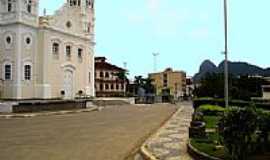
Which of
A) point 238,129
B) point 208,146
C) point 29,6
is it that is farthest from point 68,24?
point 238,129

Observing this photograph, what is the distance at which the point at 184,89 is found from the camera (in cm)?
13275

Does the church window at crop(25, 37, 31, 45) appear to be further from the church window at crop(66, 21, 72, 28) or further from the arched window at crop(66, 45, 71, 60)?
the church window at crop(66, 21, 72, 28)

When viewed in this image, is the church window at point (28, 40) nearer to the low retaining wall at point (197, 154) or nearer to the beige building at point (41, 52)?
the beige building at point (41, 52)

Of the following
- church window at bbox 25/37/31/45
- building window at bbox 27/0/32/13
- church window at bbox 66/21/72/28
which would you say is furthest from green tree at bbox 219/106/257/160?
church window at bbox 66/21/72/28

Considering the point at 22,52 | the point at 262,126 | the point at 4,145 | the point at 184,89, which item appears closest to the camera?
the point at 262,126

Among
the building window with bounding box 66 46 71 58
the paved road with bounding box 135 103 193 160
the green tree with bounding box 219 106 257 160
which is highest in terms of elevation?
the building window with bounding box 66 46 71 58

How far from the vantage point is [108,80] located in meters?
91.2

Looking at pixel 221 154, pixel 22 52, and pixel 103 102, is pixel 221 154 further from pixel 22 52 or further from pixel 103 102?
pixel 103 102

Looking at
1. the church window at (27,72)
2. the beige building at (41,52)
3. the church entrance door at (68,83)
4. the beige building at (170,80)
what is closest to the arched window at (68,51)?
the beige building at (41,52)

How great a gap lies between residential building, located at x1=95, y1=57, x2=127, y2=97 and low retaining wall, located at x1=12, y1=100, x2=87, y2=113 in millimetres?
45051

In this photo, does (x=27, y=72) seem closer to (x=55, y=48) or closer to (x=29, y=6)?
(x=55, y=48)

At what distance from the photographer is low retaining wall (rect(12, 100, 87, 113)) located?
3503 centimetres

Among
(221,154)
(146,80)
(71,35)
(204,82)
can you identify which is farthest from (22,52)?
(146,80)

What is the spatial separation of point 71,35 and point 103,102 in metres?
10.8
